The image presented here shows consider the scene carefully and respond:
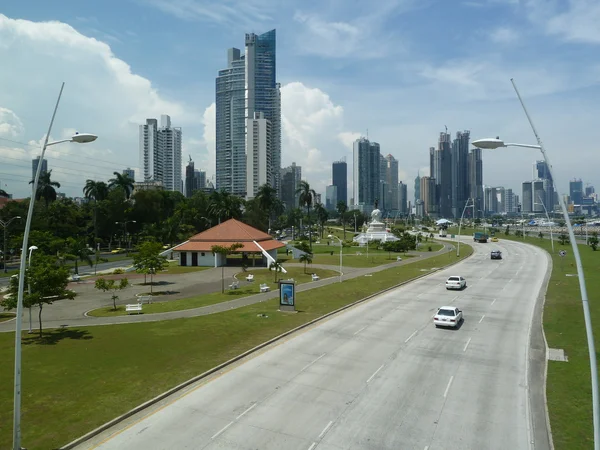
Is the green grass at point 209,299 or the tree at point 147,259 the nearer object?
the green grass at point 209,299

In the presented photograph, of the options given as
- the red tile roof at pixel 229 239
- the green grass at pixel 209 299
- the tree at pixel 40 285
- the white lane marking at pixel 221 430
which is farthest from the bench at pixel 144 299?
the red tile roof at pixel 229 239

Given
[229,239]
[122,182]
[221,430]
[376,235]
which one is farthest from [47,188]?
[221,430]

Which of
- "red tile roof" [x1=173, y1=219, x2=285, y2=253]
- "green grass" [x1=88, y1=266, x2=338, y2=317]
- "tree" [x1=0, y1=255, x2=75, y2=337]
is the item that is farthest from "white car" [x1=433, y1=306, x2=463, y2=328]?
"red tile roof" [x1=173, y1=219, x2=285, y2=253]

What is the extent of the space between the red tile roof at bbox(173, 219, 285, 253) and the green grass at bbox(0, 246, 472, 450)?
123ft

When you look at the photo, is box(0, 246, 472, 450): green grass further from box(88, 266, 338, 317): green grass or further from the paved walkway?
box(88, 266, 338, 317): green grass

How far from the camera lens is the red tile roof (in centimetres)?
7300

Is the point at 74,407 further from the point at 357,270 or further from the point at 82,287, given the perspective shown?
the point at 357,270

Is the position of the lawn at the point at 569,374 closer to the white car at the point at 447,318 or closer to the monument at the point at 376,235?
the white car at the point at 447,318

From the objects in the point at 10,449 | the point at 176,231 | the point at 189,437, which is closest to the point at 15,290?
the point at 10,449

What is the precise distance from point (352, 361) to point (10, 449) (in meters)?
14.7

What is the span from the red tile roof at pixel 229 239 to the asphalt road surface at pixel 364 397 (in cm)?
4508

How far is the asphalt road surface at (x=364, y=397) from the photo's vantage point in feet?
47.4

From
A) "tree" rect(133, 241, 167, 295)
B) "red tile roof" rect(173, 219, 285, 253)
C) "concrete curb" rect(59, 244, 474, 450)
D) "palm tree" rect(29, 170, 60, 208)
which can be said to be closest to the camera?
"concrete curb" rect(59, 244, 474, 450)

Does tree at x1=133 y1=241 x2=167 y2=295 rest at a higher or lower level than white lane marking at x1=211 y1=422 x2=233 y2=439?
higher
